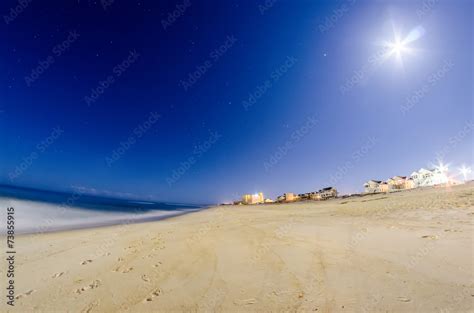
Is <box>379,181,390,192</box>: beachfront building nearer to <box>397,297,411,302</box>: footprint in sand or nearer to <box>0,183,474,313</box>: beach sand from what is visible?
<box>0,183,474,313</box>: beach sand

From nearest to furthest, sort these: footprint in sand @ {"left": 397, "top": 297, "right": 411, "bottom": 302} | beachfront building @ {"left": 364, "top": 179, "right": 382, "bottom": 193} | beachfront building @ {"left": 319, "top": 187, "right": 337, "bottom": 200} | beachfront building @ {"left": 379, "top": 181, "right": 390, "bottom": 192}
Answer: footprint in sand @ {"left": 397, "top": 297, "right": 411, "bottom": 302}, beachfront building @ {"left": 379, "top": 181, "right": 390, "bottom": 192}, beachfront building @ {"left": 364, "top": 179, "right": 382, "bottom": 193}, beachfront building @ {"left": 319, "top": 187, "right": 337, "bottom": 200}

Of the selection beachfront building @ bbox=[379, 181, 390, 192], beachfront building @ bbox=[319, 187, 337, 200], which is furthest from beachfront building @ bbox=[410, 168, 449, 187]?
beachfront building @ bbox=[319, 187, 337, 200]

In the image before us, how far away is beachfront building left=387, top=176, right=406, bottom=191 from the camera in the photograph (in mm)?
71125

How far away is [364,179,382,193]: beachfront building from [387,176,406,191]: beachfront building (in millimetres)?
3121

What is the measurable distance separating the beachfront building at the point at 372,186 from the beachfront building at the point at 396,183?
3.12 m

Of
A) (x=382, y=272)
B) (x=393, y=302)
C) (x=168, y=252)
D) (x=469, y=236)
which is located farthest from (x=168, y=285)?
(x=469, y=236)

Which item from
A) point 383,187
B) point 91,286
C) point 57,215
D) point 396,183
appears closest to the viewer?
point 91,286

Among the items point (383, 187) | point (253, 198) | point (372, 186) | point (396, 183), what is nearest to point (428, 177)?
point (396, 183)

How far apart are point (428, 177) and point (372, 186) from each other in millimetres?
14515

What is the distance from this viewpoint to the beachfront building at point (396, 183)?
71125 millimetres

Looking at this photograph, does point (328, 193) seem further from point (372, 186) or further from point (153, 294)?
point (153, 294)

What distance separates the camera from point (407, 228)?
26.7 feet

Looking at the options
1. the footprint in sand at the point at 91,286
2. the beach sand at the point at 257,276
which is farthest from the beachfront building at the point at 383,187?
the footprint in sand at the point at 91,286

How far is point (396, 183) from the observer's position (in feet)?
240
